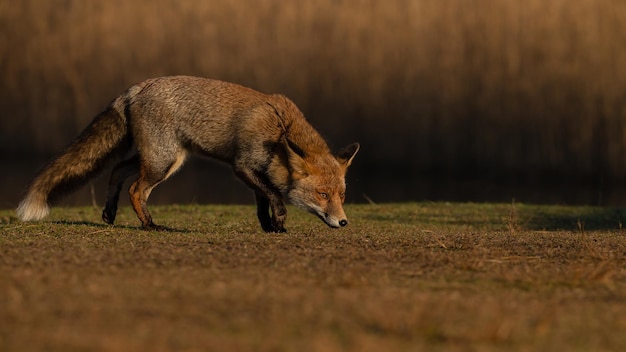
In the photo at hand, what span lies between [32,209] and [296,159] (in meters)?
2.76

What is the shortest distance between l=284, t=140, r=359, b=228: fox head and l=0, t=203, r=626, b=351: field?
293 millimetres

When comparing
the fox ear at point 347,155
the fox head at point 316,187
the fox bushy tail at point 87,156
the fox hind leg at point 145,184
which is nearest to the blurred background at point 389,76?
the fox bushy tail at point 87,156

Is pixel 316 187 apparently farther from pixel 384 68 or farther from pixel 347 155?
pixel 384 68

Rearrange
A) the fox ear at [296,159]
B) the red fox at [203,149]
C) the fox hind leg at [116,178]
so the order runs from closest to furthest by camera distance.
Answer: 1. the fox ear at [296,159]
2. the red fox at [203,149]
3. the fox hind leg at [116,178]

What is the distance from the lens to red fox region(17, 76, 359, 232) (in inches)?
363

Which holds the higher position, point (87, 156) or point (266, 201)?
point (87, 156)

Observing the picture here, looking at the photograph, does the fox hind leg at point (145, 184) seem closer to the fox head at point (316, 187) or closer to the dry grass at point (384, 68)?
the fox head at point (316, 187)

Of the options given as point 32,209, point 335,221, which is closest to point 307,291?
point 335,221

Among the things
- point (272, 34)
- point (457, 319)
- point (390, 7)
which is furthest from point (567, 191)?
point (457, 319)

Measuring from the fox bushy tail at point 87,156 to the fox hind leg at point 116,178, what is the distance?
5.1 inches

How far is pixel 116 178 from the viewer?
978 centimetres

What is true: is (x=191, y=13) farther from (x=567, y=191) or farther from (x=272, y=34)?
(x=567, y=191)

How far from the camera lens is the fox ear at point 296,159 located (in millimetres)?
9008

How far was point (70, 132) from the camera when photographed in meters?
Result: 16.5
